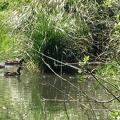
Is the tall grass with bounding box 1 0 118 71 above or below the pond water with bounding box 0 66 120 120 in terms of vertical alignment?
above

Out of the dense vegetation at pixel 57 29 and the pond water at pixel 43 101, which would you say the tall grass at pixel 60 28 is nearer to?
the dense vegetation at pixel 57 29

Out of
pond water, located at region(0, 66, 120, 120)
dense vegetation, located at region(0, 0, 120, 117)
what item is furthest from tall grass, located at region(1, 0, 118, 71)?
pond water, located at region(0, 66, 120, 120)

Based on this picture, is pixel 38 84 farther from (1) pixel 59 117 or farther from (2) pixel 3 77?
(1) pixel 59 117

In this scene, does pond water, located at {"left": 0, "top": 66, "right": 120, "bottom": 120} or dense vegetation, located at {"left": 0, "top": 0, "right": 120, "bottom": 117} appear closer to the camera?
pond water, located at {"left": 0, "top": 66, "right": 120, "bottom": 120}

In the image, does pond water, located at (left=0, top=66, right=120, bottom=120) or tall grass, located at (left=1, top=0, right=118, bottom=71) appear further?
tall grass, located at (left=1, top=0, right=118, bottom=71)

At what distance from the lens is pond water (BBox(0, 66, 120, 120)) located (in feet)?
27.1

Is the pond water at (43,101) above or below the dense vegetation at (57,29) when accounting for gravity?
below

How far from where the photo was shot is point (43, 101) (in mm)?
9516

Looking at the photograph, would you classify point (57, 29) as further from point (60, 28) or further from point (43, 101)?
point (43, 101)

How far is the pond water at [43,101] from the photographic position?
8.27m

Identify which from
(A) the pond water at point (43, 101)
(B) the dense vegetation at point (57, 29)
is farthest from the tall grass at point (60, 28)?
(A) the pond water at point (43, 101)

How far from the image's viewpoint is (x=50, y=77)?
1284 cm

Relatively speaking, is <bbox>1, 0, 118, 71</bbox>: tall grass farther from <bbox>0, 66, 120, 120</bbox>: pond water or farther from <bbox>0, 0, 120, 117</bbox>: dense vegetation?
<bbox>0, 66, 120, 120</bbox>: pond water

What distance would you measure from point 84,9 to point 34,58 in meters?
1.84
